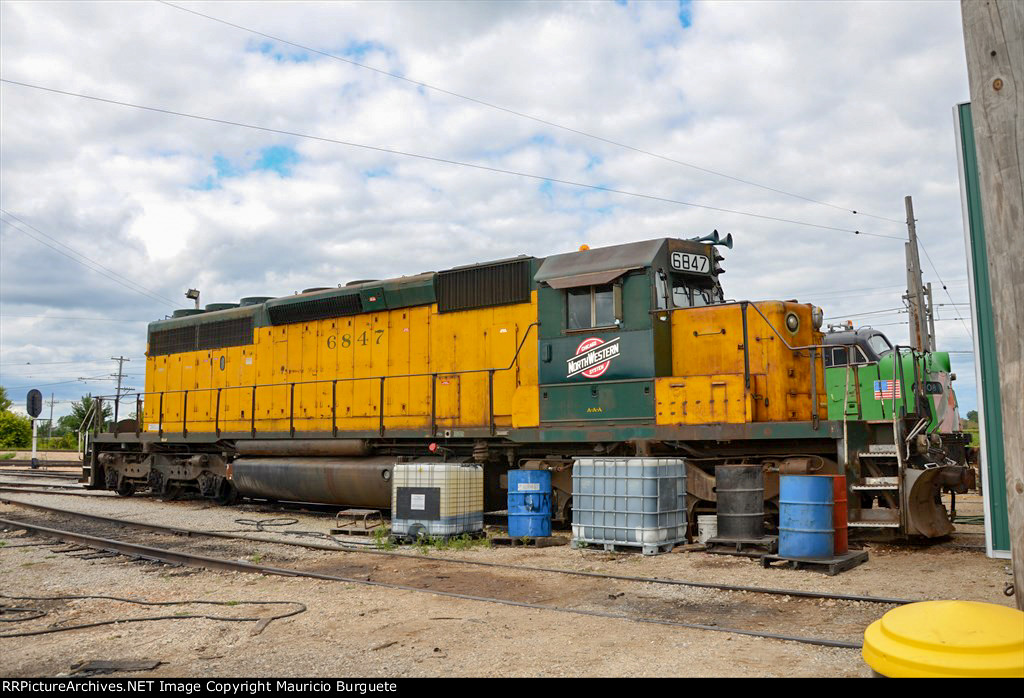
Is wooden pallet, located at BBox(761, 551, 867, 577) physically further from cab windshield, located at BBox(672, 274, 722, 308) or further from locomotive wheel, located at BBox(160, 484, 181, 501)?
locomotive wheel, located at BBox(160, 484, 181, 501)

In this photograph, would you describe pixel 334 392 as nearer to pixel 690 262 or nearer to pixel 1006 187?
pixel 690 262

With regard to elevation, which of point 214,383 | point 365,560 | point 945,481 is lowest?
point 365,560

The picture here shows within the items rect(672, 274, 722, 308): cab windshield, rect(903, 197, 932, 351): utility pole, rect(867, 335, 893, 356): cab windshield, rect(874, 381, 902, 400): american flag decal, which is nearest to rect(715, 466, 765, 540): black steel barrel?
rect(672, 274, 722, 308): cab windshield

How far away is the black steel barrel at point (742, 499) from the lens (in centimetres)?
913

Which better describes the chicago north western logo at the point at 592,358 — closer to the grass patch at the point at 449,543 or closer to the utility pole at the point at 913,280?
the grass patch at the point at 449,543

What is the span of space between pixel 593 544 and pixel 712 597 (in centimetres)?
312

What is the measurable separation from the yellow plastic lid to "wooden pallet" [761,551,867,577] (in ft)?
18.6

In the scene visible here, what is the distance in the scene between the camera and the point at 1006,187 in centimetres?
327

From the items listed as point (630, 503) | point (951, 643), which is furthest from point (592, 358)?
point (951, 643)

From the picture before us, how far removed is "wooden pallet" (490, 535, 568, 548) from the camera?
10.4m

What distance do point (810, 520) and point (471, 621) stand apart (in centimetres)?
404

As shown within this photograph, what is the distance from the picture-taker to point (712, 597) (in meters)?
7.04
